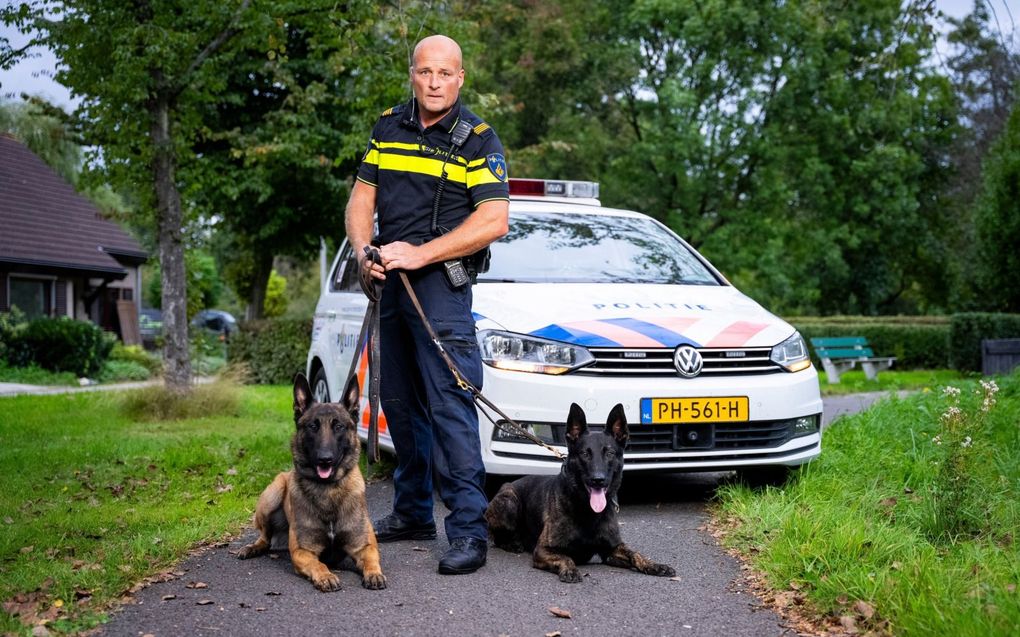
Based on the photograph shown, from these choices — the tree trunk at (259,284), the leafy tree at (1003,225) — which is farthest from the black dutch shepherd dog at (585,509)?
the tree trunk at (259,284)

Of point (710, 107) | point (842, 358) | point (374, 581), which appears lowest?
point (374, 581)

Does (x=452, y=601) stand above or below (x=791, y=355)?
below

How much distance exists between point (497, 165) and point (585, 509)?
170 centimetres

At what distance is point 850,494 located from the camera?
604cm

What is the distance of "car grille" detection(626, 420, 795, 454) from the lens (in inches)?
229

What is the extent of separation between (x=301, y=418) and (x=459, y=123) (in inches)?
63.0

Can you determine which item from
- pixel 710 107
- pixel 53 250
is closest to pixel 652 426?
pixel 710 107

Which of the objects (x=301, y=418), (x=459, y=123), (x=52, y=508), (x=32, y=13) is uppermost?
(x=32, y=13)

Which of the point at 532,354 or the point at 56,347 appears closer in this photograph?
the point at 532,354

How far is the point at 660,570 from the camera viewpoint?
4746 mm

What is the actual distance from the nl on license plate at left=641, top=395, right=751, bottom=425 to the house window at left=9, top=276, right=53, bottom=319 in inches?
956

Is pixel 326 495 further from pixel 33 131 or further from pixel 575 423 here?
pixel 33 131

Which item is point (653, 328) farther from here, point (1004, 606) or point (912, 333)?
point (912, 333)

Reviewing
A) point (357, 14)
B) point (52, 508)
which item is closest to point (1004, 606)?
point (52, 508)
